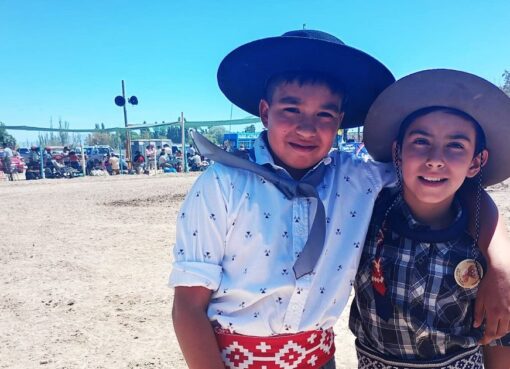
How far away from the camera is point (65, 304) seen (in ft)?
12.4

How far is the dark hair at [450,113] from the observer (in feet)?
5.01

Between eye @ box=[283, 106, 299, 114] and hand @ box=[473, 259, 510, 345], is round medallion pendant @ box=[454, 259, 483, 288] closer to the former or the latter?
hand @ box=[473, 259, 510, 345]

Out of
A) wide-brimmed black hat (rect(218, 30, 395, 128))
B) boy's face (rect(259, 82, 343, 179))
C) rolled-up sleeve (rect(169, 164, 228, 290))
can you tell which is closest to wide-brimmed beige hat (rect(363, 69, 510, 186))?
wide-brimmed black hat (rect(218, 30, 395, 128))

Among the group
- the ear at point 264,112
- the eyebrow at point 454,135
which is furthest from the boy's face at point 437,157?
the ear at point 264,112

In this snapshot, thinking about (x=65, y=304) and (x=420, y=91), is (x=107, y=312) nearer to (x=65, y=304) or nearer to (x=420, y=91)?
(x=65, y=304)

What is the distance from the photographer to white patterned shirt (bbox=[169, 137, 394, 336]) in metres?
1.27

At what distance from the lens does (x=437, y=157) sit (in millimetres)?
1450

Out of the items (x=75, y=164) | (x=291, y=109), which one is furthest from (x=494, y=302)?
(x=75, y=164)

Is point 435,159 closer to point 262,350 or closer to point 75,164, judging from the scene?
point 262,350

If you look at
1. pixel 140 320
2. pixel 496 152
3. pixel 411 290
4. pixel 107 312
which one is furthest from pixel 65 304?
pixel 496 152

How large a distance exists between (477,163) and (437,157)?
0.25 m

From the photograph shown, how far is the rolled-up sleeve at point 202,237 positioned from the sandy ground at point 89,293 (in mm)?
1839

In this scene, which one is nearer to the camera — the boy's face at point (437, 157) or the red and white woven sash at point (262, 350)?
the red and white woven sash at point (262, 350)

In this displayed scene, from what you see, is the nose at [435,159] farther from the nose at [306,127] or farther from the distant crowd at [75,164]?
the distant crowd at [75,164]
